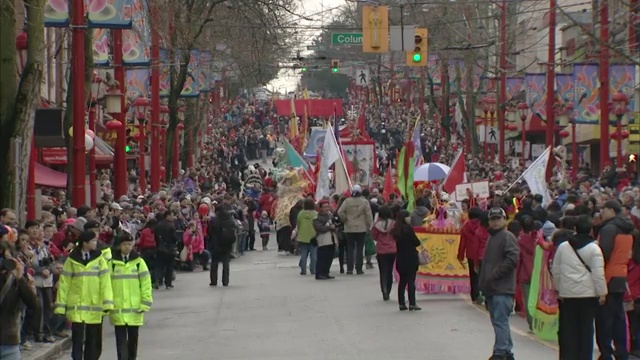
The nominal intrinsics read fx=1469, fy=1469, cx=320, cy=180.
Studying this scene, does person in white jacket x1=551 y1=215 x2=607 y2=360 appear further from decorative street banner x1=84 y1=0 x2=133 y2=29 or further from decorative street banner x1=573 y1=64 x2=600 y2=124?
decorative street banner x1=573 y1=64 x2=600 y2=124

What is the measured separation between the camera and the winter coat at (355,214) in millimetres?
26781

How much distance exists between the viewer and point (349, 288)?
25.0 meters

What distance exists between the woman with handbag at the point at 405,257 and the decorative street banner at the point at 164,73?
19737mm

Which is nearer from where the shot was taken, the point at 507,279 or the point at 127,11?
the point at 507,279

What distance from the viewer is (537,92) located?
4488cm

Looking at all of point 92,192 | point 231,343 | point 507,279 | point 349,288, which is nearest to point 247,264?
point 92,192

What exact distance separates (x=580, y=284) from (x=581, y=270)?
0.44 feet

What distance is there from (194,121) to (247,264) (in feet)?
87.3

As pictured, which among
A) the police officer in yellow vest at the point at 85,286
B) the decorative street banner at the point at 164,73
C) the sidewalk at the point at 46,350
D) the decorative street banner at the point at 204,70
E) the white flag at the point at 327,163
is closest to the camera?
the police officer in yellow vest at the point at 85,286

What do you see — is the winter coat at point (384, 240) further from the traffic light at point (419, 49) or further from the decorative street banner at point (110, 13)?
the traffic light at point (419, 49)

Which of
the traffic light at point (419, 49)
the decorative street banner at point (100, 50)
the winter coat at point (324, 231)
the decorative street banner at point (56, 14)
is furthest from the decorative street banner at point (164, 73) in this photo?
the decorative street banner at point (56, 14)

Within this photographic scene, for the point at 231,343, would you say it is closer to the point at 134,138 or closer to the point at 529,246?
the point at 529,246

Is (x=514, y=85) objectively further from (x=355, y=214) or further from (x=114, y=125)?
(x=355, y=214)

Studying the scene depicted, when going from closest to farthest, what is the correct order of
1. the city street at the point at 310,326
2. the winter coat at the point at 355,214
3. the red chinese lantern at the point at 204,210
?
the city street at the point at 310,326
the winter coat at the point at 355,214
the red chinese lantern at the point at 204,210
